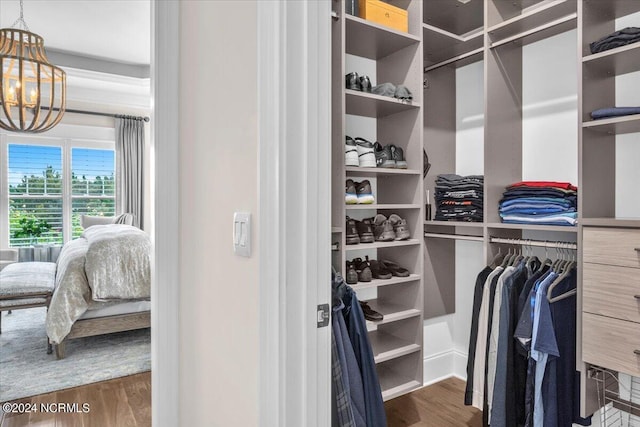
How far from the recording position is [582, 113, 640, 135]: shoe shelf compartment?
1.65 m

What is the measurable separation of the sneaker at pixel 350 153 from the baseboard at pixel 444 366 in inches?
59.0

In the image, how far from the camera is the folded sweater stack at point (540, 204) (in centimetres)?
197

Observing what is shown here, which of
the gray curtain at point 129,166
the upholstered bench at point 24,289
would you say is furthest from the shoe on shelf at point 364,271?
the gray curtain at point 129,166

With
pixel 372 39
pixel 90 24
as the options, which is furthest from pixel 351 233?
pixel 90 24

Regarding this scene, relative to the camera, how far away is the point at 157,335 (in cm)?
147

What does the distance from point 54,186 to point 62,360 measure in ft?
11.7

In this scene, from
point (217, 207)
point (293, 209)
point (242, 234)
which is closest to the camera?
point (293, 209)

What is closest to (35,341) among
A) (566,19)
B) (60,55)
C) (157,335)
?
(157,335)

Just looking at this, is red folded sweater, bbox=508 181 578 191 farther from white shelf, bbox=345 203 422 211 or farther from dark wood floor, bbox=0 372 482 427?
dark wood floor, bbox=0 372 482 427

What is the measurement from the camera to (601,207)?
73.6 inches

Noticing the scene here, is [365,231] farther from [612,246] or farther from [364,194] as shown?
[612,246]

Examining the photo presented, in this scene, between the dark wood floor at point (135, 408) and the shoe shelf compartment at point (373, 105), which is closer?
the shoe shelf compartment at point (373, 105)

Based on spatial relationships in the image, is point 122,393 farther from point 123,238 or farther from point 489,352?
point 489,352

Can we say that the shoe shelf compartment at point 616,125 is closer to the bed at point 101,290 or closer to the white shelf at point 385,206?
the white shelf at point 385,206
